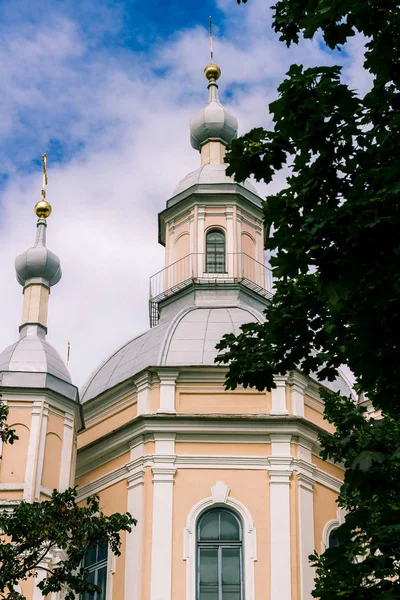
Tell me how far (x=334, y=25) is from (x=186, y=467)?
1364 cm

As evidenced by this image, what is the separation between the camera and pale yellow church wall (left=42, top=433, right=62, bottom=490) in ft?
70.5

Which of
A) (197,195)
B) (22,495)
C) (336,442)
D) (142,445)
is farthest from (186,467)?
(197,195)

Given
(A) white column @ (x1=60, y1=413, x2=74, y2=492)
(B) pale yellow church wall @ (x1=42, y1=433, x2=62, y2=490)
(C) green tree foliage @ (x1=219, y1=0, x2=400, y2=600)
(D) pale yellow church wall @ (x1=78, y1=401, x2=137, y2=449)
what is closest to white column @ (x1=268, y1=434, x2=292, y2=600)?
(D) pale yellow church wall @ (x1=78, y1=401, x2=137, y2=449)

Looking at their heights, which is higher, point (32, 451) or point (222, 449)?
point (222, 449)

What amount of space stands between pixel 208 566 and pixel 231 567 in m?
0.46

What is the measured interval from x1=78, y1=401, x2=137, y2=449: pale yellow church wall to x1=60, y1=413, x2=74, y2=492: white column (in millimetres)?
1148

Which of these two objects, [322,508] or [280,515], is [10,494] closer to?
[280,515]

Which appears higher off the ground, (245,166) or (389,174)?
(245,166)

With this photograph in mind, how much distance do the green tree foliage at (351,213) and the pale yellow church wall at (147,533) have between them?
10.9m

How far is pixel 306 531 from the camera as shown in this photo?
21.2 metres

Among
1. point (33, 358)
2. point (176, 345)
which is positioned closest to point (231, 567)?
point (176, 345)

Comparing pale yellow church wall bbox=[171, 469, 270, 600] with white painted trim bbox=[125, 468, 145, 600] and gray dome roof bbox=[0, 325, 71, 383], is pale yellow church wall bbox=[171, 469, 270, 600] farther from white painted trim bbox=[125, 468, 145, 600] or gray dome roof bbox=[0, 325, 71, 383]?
gray dome roof bbox=[0, 325, 71, 383]

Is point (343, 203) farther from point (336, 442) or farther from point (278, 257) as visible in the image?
point (336, 442)

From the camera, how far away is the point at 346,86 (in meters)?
9.38
